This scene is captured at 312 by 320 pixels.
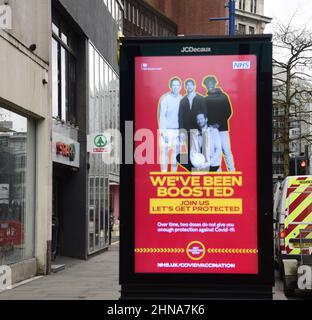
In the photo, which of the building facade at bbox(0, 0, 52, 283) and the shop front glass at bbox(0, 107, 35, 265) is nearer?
the building facade at bbox(0, 0, 52, 283)

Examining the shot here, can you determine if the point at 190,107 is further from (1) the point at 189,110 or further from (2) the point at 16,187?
(2) the point at 16,187

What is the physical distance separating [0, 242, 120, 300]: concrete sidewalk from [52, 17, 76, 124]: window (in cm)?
408

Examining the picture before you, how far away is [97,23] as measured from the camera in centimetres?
2152

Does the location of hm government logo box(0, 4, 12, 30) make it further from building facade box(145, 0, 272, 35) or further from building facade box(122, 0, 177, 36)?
building facade box(145, 0, 272, 35)

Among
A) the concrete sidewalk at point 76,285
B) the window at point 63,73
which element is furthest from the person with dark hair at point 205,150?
the window at point 63,73

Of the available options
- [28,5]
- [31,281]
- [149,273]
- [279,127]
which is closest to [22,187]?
[31,281]

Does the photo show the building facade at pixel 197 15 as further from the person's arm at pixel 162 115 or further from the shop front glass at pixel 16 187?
the person's arm at pixel 162 115

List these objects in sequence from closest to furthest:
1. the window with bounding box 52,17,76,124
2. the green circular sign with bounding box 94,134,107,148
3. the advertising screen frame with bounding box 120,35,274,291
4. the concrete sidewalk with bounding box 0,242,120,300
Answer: the advertising screen frame with bounding box 120,35,274,291, the concrete sidewalk with bounding box 0,242,120,300, the window with bounding box 52,17,76,124, the green circular sign with bounding box 94,134,107,148

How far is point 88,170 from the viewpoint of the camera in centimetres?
1944

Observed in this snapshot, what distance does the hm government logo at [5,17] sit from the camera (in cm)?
1198

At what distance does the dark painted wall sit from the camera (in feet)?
59.7

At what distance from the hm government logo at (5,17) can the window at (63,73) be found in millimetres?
4130

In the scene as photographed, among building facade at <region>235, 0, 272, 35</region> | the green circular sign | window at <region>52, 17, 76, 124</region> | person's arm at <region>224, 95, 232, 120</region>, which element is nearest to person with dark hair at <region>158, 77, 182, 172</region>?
person's arm at <region>224, 95, 232, 120</region>
